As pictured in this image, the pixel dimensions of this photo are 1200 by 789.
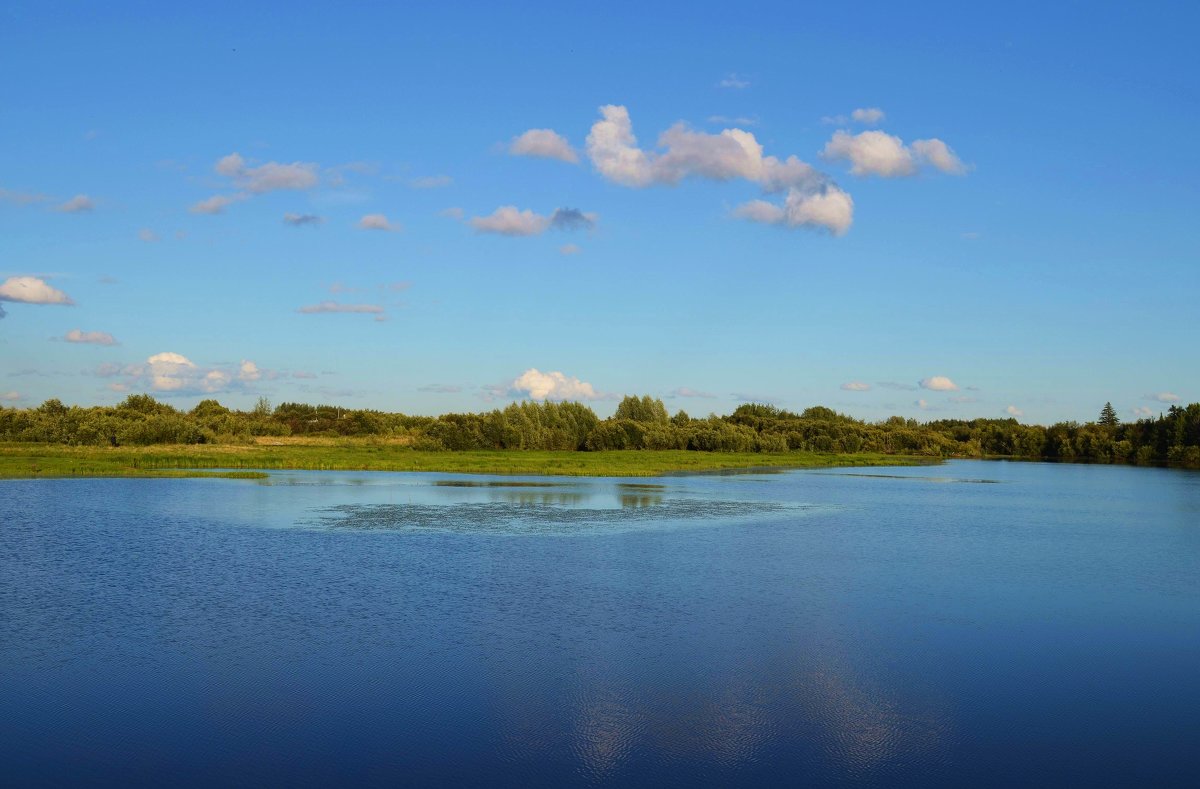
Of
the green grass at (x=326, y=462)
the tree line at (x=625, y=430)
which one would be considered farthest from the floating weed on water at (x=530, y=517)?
the tree line at (x=625, y=430)

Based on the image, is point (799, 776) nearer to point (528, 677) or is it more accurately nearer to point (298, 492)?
point (528, 677)

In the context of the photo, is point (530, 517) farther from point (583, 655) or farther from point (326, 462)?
point (326, 462)

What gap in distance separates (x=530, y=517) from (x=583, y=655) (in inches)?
761

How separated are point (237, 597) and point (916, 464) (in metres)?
90.9

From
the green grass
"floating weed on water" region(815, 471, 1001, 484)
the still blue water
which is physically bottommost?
the still blue water

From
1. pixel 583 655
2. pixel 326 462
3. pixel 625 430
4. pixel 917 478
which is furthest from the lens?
pixel 625 430

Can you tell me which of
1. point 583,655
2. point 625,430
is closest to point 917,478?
point 625,430

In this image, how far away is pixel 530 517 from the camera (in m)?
33.6

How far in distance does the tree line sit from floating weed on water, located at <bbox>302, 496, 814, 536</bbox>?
47.9 meters

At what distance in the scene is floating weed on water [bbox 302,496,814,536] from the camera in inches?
1183

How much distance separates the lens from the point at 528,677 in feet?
43.3

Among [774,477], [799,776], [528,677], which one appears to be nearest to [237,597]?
[528,677]

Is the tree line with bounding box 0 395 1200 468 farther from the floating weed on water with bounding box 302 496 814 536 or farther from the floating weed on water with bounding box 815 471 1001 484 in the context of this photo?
the floating weed on water with bounding box 302 496 814 536

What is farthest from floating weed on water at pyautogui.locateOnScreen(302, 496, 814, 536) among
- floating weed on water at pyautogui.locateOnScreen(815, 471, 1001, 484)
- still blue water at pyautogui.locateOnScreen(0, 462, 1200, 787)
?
floating weed on water at pyautogui.locateOnScreen(815, 471, 1001, 484)
